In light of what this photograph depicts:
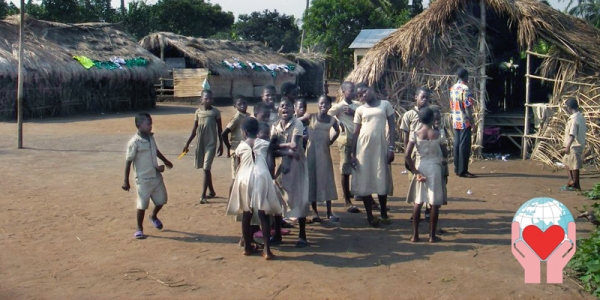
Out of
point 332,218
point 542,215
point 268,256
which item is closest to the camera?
point 542,215

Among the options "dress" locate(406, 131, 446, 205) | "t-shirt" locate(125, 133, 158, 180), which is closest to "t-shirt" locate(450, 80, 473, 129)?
"dress" locate(406, 131, 446, 205)

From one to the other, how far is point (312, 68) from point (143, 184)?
95.3 feet

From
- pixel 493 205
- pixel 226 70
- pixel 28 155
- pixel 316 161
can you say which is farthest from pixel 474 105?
pixel 226 70

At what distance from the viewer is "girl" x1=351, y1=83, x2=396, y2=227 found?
22.4 ft

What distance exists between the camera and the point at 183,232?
6.71 metres

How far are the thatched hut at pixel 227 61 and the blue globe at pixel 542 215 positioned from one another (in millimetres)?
23815

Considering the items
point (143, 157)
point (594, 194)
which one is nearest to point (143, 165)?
point (143, 157)

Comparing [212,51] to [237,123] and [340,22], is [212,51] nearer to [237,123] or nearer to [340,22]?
[340,22]

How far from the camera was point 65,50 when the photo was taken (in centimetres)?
2183

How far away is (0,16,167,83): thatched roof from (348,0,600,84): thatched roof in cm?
1126

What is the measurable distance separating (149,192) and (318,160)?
5.72ft

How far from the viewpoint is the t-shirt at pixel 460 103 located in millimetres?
10414

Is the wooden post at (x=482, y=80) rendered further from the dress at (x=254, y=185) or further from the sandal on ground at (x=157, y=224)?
Answer: the dress at (x=254, y=185)

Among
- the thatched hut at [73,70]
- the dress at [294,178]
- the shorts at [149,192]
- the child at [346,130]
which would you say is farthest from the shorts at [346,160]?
the thatched hut at [73,70]
